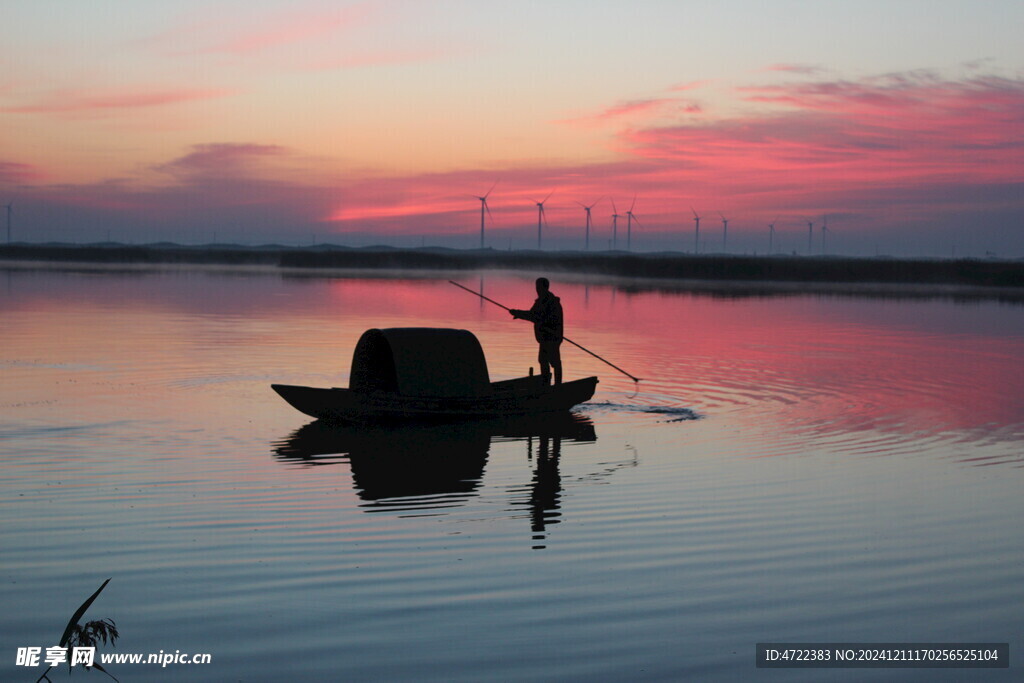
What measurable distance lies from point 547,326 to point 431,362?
131 inches

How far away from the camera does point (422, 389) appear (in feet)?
73.8

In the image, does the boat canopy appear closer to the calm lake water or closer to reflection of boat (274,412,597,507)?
reflection of boat (274,412,597,507)

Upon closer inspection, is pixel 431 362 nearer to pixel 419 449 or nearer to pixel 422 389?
pixel 422 389

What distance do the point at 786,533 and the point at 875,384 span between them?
60.1 ft

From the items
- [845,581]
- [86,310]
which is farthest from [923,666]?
[86,310]

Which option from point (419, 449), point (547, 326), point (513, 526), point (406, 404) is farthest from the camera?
point (547, 326)

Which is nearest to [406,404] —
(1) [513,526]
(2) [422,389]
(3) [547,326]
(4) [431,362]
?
(2) [422,389]

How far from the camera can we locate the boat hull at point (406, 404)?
70.7 feet

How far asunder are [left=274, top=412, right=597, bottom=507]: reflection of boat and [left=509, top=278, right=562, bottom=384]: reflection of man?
141 cm

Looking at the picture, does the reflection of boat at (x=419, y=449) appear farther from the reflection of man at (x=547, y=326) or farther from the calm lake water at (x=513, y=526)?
the reflection of man at (x=547, y=326)

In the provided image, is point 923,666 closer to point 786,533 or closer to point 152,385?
point 786,533

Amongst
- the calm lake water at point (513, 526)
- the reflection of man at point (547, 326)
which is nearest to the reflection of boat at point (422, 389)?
the calm lake water at point (513, 526)

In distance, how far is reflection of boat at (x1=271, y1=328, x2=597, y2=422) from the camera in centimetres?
2164

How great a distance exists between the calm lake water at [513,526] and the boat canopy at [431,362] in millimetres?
958
